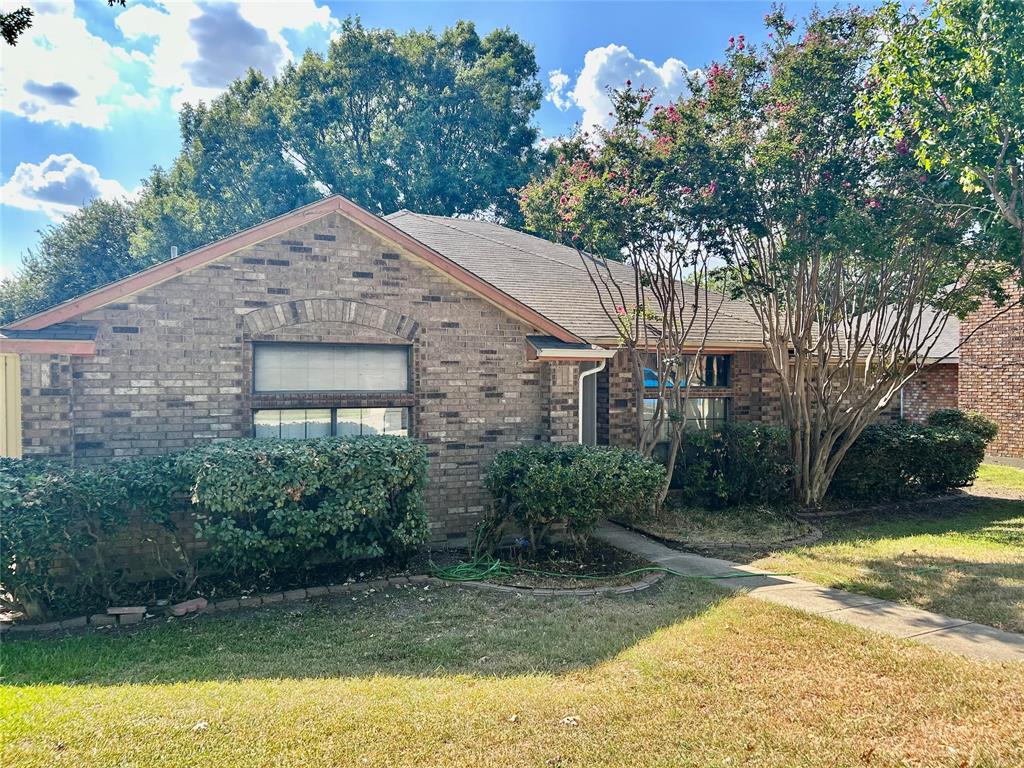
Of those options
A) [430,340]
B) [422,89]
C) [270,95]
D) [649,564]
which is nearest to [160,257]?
[270,95]

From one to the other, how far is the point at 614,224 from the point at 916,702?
703 centimetres

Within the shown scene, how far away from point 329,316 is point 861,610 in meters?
6.72

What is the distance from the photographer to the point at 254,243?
303 inches

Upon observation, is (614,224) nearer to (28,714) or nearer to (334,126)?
(28,714)

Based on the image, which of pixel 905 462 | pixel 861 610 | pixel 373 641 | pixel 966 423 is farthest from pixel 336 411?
pixel 966 423

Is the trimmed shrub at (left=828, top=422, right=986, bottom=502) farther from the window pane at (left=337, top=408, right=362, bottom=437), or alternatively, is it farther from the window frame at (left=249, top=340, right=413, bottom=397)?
the window pane at (left=337, top=408, right=362, bottom=437)

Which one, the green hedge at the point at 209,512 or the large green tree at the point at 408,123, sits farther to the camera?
the large green tree at the point at 408,123

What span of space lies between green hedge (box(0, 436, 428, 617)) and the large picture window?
809 mm

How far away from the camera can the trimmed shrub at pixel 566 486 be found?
784cm

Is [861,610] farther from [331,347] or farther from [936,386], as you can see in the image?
[936,386]

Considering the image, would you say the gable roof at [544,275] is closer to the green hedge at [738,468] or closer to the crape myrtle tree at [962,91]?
the green hedge at [738,468]

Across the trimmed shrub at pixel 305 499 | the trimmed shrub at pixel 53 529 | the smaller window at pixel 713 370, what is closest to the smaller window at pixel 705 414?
the smaller window at pixel 713 370

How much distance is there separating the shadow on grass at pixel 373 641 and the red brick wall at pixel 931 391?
62.8 ft

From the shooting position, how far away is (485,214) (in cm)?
2866
